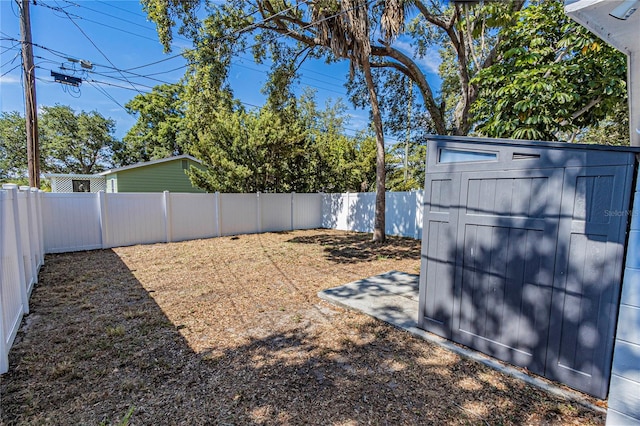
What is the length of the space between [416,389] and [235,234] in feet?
28.7

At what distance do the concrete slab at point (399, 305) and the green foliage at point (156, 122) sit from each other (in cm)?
2148

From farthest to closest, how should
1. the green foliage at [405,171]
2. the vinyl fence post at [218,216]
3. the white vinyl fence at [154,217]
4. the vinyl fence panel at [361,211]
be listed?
the green foliage at [405,171]
the vinyl fence panel at [361,211]
the vinyl fence post at [218,216]
the white vinyl fence at [154,217]

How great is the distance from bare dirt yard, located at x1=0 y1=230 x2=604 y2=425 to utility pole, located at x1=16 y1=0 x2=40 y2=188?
4.06m

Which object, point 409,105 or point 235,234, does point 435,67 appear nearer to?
point 409,105

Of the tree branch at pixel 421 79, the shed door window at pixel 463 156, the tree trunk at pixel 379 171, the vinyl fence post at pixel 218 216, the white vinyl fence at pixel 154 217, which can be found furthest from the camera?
the vinyl fence post at pixel 218 216

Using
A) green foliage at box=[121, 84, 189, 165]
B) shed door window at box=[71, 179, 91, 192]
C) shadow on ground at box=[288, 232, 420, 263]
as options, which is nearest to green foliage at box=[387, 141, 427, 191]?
shadow on ground at box=[288, 232, 420, 263]

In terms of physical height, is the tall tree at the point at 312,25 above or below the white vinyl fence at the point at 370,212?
above


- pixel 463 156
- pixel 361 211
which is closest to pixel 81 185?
pixel 361 211

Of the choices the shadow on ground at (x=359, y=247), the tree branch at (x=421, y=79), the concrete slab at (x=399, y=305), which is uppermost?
the tree branch at (x=421, y=79)

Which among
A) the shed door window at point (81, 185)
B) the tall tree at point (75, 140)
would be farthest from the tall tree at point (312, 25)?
the tall tree at point (75, 140)

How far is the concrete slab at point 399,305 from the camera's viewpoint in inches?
88.0

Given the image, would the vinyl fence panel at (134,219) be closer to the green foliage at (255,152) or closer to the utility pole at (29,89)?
the utility pole at (29,89)

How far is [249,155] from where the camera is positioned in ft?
35.2

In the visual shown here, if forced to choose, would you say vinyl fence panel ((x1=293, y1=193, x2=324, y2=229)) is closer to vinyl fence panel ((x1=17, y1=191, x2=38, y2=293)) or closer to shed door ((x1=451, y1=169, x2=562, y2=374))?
vinyl fence panel ((x1=17, y1=191, x2=38, y2=293))
